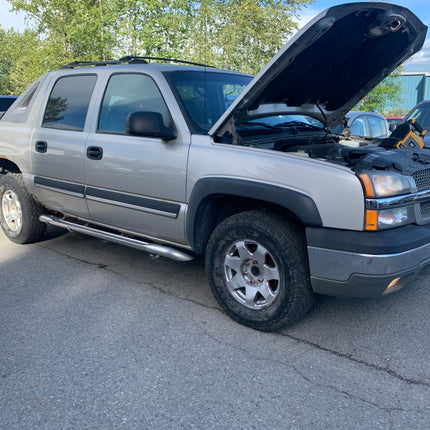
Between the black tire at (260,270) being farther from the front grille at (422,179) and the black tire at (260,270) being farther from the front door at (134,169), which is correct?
the front grille at (422,179)

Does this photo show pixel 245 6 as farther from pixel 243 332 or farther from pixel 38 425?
pixel 38 425

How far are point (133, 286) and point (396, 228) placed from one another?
2307 mm

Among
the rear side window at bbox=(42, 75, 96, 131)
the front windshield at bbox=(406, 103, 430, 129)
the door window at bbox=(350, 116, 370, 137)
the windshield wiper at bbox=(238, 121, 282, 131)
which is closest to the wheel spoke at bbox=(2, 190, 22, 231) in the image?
the rear side window at bbox=(42, 75, 96, 131)

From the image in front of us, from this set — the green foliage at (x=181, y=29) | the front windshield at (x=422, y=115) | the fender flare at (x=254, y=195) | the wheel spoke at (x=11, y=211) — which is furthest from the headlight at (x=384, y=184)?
the green foliage at (x=181, y=29)

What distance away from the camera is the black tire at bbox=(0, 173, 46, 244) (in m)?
5.17

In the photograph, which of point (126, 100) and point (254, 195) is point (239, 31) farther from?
point (254, 195)

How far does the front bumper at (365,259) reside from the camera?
276 cm

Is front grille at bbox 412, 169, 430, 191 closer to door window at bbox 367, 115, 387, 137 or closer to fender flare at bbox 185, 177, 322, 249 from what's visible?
fender flare at bbox 185, 177, 322, 249

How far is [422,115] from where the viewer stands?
8125 millimetres

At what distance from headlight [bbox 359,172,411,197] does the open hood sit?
3.18 feet

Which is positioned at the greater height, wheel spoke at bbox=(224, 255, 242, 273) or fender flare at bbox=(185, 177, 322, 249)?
fender flare at bbox=(185, 177, 322, 249)

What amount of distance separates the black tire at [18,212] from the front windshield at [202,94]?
2349 millimetres

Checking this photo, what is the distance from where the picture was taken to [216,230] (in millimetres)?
3410

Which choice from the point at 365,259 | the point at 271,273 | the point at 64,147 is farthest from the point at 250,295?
the point at 64,147
